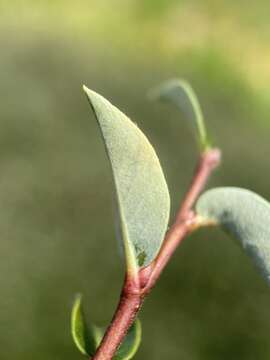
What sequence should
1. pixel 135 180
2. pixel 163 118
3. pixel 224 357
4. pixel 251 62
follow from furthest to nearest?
pixel 251 62 → pixel 163 118 → pixel 224 357 → pixel 135 180

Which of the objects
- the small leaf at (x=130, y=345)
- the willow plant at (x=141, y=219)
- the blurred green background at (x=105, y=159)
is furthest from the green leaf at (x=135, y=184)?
the blurred green background at (x=105, y=159)

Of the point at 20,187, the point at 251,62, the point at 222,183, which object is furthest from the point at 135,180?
the point at 251,62

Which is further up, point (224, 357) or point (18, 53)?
point (18, 53)

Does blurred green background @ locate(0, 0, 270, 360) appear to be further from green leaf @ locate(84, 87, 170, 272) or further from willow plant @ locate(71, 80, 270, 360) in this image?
green leaf @ locate(84, 87, 170, 272)

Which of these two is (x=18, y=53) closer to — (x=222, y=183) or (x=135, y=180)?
(x=222, y=183)

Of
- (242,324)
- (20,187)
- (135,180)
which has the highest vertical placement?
(135,180)

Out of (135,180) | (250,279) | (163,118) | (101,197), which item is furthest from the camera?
(163,118)

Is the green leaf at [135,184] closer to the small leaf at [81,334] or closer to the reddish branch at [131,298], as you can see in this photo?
the reddish branch at [131,298]
